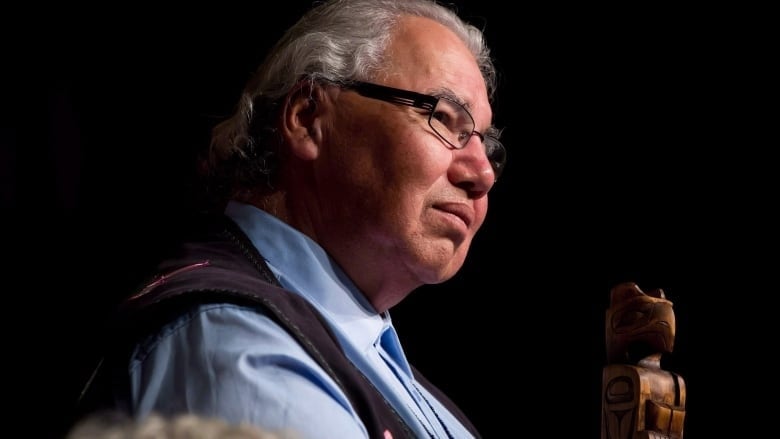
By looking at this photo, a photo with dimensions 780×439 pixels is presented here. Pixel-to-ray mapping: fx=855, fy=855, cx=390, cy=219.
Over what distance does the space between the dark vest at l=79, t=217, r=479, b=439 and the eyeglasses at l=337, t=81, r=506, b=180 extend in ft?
1.62

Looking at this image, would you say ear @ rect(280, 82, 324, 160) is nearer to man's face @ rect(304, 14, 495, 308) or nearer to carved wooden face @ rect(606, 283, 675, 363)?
man's face @ rect(304, 14, 495, 308)

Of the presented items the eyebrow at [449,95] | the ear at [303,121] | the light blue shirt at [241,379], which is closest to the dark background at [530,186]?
the ear at [303,121]

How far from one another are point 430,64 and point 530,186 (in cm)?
117

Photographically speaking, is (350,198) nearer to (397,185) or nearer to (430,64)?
(397,185)

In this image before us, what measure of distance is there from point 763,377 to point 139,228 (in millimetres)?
1810

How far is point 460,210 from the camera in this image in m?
1.63

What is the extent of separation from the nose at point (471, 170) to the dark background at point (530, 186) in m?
0.67

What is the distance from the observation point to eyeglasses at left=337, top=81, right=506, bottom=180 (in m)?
1.64

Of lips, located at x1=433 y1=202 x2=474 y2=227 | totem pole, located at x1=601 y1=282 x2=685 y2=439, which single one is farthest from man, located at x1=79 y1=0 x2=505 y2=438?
totem pole, located at x1=601 y1=282 x2=685 y2=439

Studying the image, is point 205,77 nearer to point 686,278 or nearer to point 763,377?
point 686,278

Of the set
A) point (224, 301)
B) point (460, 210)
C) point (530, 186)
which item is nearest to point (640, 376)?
point (460, 210)

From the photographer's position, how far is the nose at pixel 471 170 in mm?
1648

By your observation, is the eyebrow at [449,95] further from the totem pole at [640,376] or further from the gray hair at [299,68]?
the totem pole at [640,376]

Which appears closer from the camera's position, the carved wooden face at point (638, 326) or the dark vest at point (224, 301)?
the dark vest at point (224, 301)
